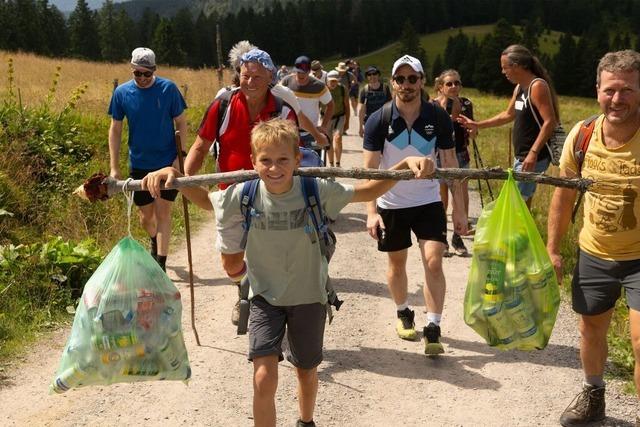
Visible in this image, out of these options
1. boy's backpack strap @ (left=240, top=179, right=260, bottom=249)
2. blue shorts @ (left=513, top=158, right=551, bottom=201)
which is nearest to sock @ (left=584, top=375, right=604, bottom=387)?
boy's backpack strap @ (left=240, top=179, right=260, bottom=249)

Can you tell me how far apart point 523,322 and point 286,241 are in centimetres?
131

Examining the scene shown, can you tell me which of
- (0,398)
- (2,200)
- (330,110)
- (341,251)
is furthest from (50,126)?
(0,398)

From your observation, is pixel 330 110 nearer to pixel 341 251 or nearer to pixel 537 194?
pixel 341 251

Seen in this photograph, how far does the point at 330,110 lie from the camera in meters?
9.84

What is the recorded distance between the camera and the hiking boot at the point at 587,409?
411 centimetres

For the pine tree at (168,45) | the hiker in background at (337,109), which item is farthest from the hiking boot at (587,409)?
the pine tree at (168,45)

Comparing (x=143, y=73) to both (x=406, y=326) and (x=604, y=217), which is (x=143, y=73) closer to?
(x=406, y=326)

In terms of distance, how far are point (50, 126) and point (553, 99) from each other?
727 centimetres

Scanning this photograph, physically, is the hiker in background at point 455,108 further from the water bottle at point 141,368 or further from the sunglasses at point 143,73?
the water bottle at point 141,368

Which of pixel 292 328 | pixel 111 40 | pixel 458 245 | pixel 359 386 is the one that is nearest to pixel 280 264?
pixel 292 328

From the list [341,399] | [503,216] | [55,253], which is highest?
[503,216]

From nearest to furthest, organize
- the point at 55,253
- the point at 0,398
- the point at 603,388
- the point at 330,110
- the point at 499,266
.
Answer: the point at 499,266 → the point at 603,388 → the point at 0,398 → the point at 55,253 → the point at 330,110

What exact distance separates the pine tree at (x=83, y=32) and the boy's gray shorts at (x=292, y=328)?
387 feet

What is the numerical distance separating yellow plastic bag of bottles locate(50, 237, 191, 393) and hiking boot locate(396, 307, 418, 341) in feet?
8.20
